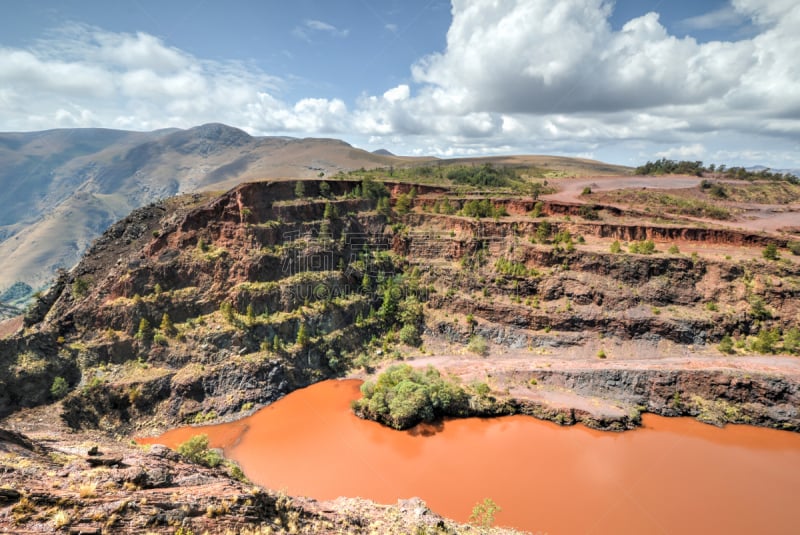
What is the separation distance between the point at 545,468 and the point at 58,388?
133ft

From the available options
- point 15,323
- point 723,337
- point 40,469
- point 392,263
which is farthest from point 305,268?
point 723,337

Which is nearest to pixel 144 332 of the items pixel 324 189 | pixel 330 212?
pixel 330 212

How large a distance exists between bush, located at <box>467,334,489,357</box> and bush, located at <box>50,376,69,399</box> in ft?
127

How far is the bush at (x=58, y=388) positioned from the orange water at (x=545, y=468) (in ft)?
27.2

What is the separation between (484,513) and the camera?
2255 cm

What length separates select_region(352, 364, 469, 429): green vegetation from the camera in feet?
103

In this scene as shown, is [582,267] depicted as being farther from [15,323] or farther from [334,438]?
[15,323]

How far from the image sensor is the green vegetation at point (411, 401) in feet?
103

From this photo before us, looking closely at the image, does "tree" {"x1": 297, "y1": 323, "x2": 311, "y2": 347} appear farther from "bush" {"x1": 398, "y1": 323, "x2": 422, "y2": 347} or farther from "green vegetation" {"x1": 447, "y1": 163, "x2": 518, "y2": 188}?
"green vegetation" {"x1": 447, "y1": 163, "x2": 518, "y2": 188}

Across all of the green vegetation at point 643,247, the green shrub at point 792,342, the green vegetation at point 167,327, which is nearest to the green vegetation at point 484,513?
the green vegetation at point 167,327

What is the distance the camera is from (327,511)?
16.2 m

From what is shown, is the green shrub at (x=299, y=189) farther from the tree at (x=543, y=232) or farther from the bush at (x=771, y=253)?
the bush at (x=771, y=253)

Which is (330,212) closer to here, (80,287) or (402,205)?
(402,205)

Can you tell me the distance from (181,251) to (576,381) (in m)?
44.9
